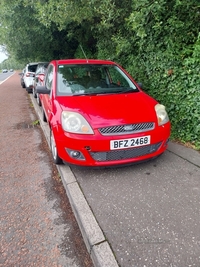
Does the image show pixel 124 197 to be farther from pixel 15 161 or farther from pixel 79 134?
pixel 15 161

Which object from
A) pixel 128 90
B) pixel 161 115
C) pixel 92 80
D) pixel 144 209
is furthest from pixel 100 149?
pixel 92 80

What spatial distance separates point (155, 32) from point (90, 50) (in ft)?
20.2

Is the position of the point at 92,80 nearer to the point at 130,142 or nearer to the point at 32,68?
the point at 130,142

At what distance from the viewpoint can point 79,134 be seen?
258cm

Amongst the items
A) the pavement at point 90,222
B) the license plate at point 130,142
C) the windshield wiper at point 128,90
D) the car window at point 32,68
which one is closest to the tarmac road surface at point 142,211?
the pavement at point 90,222

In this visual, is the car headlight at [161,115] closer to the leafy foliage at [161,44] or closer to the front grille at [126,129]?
the front grille at [126,129]

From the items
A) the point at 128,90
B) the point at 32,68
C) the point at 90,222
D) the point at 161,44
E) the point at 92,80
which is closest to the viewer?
the point at 90,222

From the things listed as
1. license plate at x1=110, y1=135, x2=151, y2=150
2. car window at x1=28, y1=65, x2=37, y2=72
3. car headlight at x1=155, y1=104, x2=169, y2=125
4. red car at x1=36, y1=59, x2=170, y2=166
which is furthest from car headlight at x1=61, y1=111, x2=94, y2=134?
car window at x1=28, y1=65, x2=37, y2=72

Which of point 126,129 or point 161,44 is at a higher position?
point 161,44

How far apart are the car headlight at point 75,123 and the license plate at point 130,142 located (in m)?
0.33

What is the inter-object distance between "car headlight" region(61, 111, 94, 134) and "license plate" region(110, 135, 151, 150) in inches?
12.8

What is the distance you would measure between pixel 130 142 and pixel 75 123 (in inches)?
29.9

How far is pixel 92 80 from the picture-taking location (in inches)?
141

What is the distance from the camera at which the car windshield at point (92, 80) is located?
3338 millimetres
